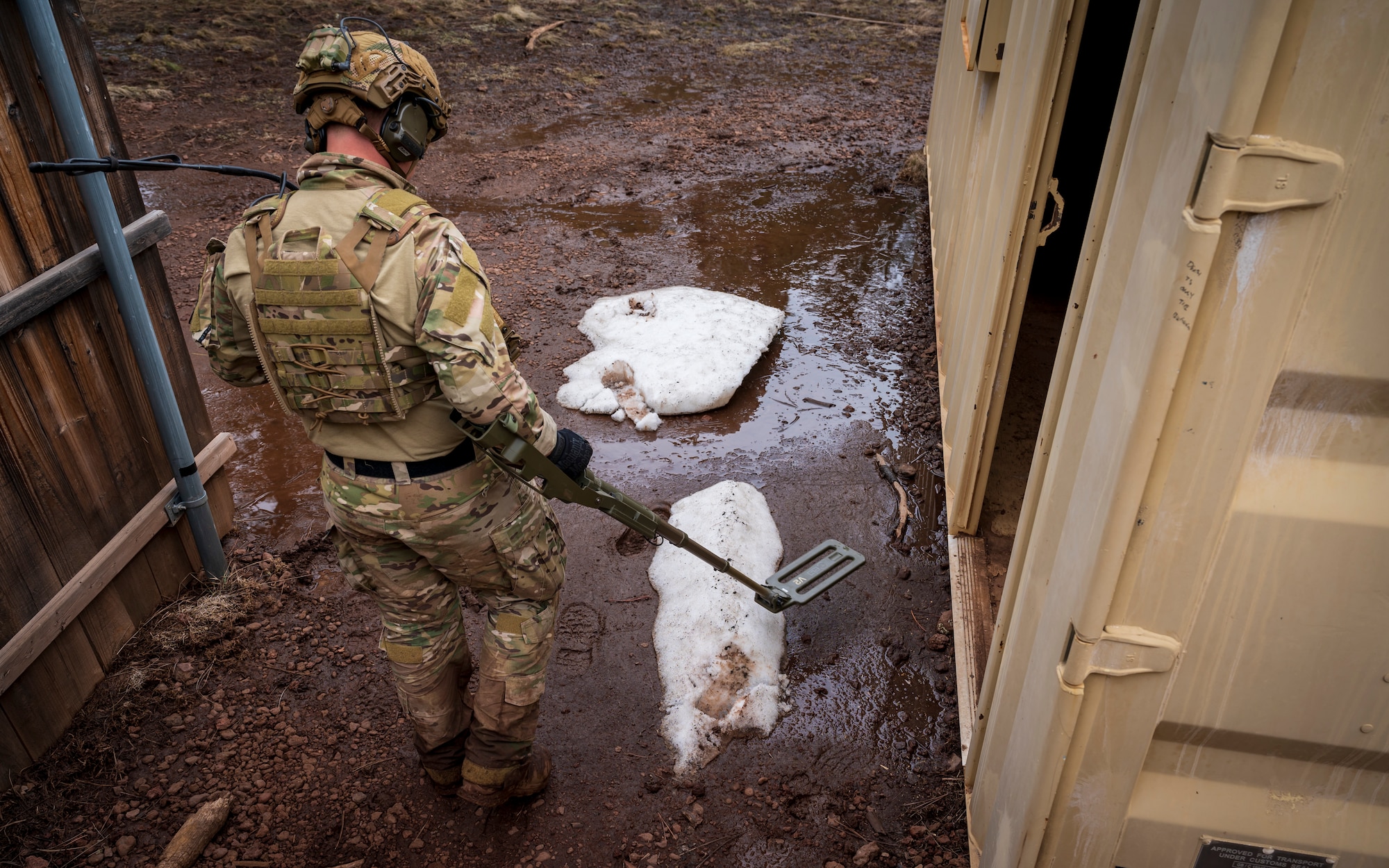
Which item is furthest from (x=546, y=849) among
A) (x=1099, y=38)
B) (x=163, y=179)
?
(x=163, y=179)

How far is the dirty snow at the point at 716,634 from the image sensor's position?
2.73 m

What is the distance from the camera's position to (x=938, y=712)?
279 cm

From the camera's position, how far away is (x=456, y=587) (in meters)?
2.44

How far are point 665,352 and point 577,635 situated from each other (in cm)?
193

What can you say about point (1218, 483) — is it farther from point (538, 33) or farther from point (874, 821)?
point (538, 33)

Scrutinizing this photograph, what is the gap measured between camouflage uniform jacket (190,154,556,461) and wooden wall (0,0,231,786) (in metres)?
0.82

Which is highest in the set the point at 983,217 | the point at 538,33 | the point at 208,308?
the point at 208,308

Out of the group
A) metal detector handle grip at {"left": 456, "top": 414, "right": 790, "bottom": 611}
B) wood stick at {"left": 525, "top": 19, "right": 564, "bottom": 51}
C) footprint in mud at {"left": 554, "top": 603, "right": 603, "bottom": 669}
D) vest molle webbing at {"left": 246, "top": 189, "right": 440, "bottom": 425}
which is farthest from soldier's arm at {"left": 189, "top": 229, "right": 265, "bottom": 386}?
wood stick at {"left": 525, "top": 19, "right": 564, "bottom": 51}

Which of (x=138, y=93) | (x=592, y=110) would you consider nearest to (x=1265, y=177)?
(x=592, y=110)

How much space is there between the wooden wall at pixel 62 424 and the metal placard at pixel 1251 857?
3.02 metres

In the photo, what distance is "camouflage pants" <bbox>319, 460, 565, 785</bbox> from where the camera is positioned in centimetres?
213

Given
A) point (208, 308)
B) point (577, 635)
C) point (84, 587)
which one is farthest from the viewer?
point (577, 635)

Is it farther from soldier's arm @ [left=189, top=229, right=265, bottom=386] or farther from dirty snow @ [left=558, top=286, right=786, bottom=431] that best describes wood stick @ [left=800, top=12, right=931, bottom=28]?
soldier's arm @ [left=189, top=229, right=265, bottom=386]

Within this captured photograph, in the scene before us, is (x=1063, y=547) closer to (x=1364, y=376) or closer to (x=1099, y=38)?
(x=1364, y=376)
